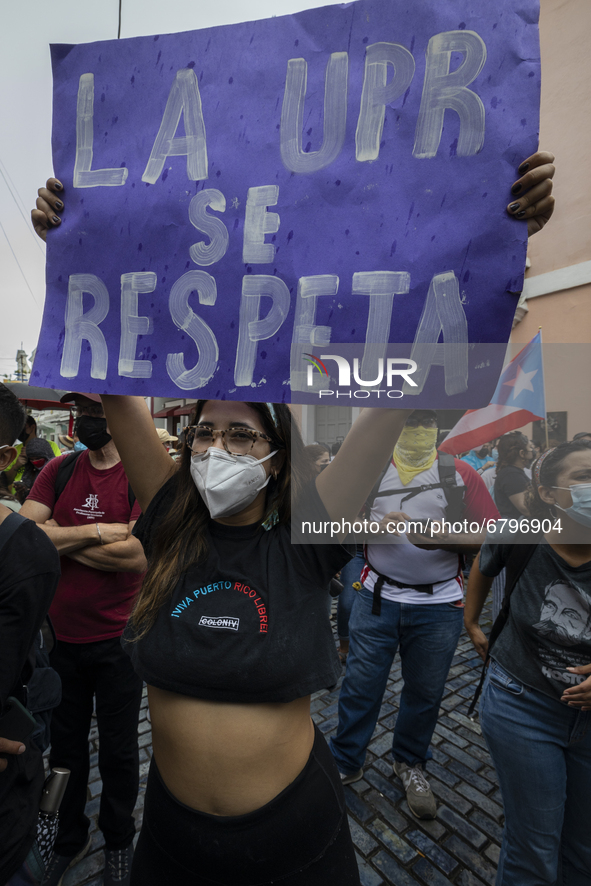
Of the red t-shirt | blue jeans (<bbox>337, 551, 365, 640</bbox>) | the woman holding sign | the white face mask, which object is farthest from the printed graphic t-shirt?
blue jeans (<bbox>337, 551, 365, 640</bbox>)

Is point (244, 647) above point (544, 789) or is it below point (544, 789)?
above

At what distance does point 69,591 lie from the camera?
7.70 feet

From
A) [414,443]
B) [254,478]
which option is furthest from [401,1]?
[414,443]

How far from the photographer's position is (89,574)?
2369 mm

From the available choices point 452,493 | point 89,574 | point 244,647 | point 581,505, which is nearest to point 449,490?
point 452,493

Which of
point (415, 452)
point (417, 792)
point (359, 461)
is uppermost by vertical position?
point (415, 452)

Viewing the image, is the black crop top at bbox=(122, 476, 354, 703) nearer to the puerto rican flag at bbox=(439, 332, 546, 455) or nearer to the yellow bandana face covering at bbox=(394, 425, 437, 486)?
the yellow bandana face covering at bbox=(394, 425, 437, 486)

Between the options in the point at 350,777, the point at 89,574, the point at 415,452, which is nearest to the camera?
the point at 89,574

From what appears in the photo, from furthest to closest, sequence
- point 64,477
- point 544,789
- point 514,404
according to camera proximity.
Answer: point 514,404
point 64,477
point 544,789

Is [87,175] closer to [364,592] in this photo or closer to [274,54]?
[274,54]

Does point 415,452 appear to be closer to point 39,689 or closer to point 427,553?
point 427,553

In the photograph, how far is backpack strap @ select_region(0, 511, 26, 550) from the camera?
1.41 meters

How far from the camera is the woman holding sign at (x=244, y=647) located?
1.23m

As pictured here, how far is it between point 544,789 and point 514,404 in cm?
251
